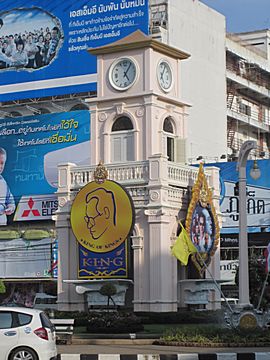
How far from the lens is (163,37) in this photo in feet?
211

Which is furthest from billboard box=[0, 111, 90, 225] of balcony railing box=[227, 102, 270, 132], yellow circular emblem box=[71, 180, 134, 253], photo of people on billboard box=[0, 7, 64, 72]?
yellow circular emblem box=[71, 180, 134, 253]

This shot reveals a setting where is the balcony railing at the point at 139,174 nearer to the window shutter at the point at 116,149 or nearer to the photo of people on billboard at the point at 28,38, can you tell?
the window shutter at the point at 116,149

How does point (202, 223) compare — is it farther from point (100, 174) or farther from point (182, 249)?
A: point (182, 249)

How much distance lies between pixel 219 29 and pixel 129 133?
1433 inches

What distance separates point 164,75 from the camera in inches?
1490

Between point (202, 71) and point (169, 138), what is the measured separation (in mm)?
31817

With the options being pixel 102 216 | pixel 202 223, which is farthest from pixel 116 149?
pixel 202 223

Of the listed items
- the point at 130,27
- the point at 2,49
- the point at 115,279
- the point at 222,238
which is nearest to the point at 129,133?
the point at 115,279

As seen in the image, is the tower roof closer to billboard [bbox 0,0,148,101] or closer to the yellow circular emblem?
the yellow circular emblem

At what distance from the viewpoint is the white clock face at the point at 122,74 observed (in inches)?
1465

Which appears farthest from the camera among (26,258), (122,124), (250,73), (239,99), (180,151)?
(239,99)

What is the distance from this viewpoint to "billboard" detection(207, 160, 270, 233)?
185ft

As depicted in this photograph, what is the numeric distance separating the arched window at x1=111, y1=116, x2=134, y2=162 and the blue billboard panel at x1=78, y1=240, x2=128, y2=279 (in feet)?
13.5

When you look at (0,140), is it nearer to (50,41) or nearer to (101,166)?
(50,41)
